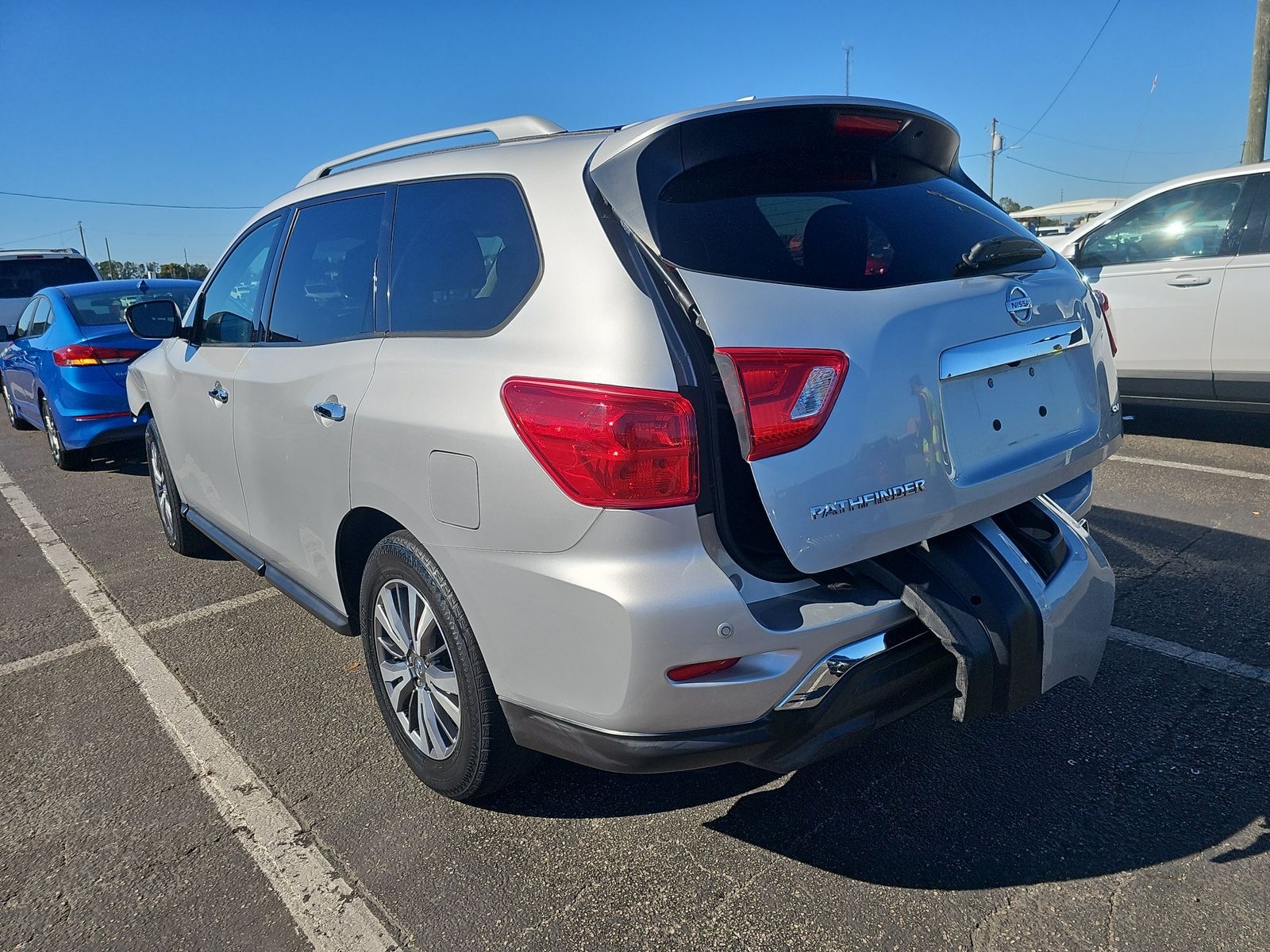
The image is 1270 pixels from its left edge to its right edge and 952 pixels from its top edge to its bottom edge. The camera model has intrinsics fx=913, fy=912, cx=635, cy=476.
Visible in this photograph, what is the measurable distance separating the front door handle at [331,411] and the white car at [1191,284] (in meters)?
5.81

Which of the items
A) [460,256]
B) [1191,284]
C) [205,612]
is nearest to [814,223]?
[460,256]

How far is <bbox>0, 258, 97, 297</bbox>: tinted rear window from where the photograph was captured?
1291 cm

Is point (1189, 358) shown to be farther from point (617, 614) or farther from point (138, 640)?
point (138, 640)

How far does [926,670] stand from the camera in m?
2.18

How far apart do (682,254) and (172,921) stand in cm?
206

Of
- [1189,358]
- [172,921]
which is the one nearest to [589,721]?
[172,921]

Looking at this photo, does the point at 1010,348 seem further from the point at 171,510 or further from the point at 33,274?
the point at 33,274

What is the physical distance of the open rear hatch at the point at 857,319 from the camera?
1.98 metres

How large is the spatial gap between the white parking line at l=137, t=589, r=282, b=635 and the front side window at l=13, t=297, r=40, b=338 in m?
5.78

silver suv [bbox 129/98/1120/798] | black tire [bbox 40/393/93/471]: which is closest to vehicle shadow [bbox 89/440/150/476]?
black tire [bbox 40/393/93/471]

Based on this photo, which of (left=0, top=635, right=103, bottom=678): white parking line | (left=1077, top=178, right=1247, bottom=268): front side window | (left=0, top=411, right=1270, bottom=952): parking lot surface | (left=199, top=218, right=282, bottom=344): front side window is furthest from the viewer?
(left=1077, top=178, right=1247, bottom=268): front side window

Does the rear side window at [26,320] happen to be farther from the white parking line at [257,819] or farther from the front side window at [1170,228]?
the front side window at [1170,228]

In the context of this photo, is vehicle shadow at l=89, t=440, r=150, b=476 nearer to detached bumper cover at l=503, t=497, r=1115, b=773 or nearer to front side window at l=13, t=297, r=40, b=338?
front side window at l=13, t=297, r=40, b=338

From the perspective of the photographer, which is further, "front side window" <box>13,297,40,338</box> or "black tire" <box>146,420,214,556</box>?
"front side window" <box>13,297,40,338</box>
